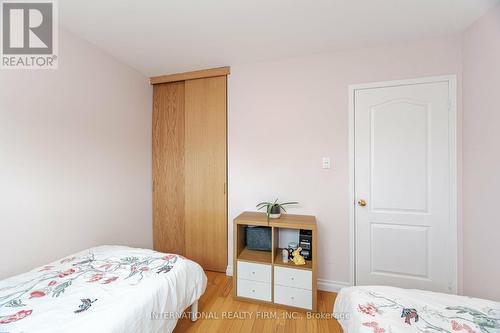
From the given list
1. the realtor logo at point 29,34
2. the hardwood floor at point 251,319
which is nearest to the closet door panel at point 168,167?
the hardwood floor at point 251,319

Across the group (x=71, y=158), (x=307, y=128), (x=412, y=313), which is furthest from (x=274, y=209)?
(x=71, y=158)

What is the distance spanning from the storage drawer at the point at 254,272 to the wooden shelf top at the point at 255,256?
36 mm

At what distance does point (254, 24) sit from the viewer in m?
1.68

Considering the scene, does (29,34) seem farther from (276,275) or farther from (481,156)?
(481,156)

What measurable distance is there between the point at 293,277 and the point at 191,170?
1.60 metres

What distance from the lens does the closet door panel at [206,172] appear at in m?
2.41

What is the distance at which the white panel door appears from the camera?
1.83m

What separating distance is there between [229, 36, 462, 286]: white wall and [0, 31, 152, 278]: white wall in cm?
116

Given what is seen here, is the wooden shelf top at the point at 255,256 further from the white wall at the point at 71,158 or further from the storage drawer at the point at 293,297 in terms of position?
the white wall at the point at 71,158

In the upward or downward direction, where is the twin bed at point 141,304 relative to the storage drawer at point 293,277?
upward

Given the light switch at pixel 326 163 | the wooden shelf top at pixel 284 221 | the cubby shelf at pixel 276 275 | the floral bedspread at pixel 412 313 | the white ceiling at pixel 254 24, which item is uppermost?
the white ceiling at pixel 254 24

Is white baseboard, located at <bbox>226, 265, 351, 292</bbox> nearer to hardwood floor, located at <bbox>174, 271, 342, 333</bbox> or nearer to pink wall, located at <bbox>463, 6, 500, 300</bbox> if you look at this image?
hardwood floor, located at <bbox>174, 271, 342, 333</bbox>

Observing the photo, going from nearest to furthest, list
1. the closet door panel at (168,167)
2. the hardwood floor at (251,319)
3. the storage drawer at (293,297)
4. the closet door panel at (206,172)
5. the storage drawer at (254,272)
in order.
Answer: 1. the hardwood floor at (251,319)
2. the storage drawer at (293,297)
3. the storage drawer at (254,272)
4. the closet door panel at (206,172)
5. the closet door panel at (168,167)

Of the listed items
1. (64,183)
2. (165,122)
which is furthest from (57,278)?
(165,122)
